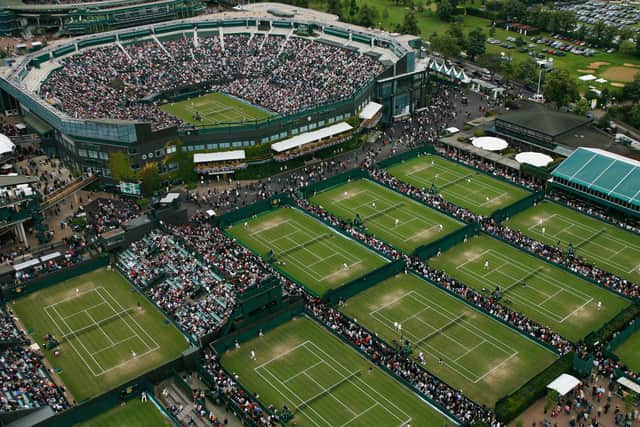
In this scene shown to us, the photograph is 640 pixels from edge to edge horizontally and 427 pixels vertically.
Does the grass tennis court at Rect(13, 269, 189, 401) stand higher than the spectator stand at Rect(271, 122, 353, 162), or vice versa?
the spectator stand at Rect(271, 122, 353, 162)

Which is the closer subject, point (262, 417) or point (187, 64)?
point (262, 417)

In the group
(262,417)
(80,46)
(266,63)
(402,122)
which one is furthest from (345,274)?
(80,46)

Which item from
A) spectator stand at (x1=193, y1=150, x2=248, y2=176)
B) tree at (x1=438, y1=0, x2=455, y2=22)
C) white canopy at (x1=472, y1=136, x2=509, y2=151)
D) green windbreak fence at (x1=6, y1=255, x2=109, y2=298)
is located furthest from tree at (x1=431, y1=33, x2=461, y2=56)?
green windbreak fence at (x1=6, y1=255, x2=109, y2=298)

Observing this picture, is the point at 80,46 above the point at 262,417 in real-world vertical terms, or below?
above

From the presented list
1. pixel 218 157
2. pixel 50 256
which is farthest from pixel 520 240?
pixel 50 256

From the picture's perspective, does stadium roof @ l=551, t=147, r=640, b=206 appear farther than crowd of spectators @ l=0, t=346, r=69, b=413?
Yes

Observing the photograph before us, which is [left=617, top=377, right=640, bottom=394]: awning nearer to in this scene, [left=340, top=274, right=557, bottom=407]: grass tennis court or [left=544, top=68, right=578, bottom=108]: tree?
[left=340, top=274, right=557, bottom=407]: grass tennis court

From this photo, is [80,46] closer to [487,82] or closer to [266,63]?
[266,63]
